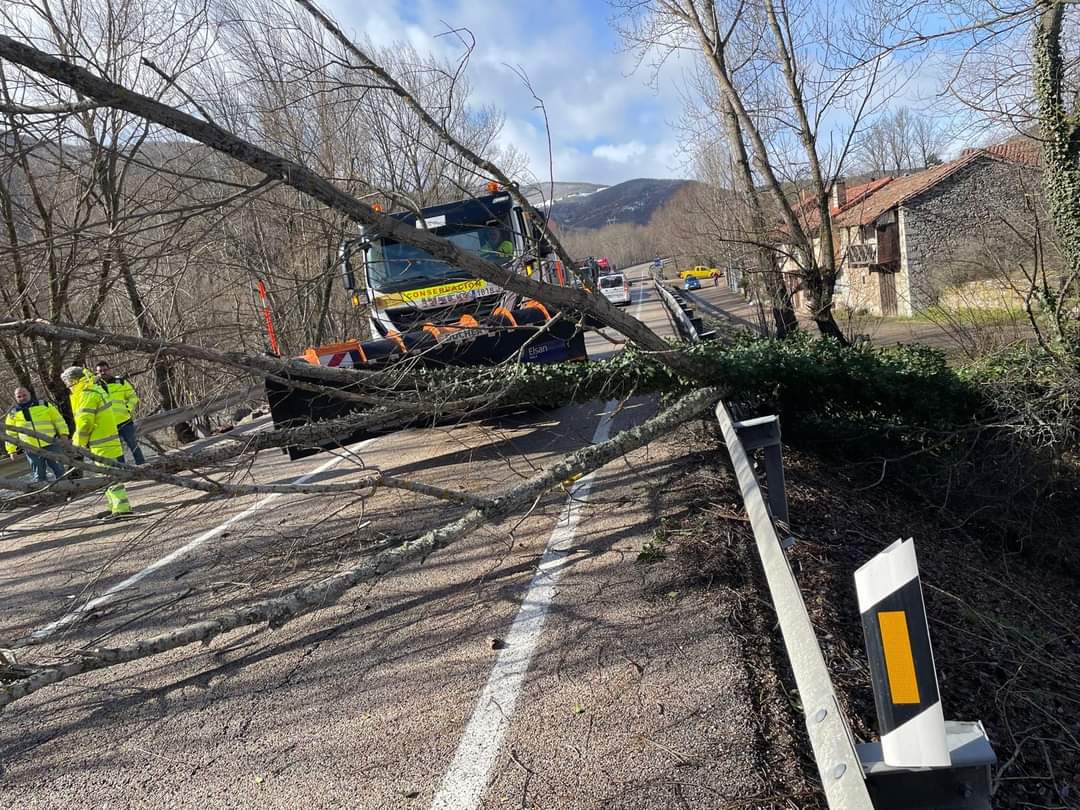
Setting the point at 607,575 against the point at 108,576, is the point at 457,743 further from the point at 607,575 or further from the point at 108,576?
the point at 108,576

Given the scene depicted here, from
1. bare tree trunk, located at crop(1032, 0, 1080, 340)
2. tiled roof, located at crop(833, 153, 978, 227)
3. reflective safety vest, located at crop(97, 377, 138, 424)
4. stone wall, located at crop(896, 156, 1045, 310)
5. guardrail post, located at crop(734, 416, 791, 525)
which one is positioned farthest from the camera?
tiled roof, located at crop(833, 153, 978, 227)

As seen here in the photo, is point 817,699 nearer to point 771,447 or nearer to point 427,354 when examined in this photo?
point 771,447

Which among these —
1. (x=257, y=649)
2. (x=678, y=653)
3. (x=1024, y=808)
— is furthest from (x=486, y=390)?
(x=1024, y=808)

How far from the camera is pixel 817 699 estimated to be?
168 cm

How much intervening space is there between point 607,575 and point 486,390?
2180 mm

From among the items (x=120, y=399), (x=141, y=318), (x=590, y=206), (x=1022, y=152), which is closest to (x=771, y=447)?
(x=141, y=318)

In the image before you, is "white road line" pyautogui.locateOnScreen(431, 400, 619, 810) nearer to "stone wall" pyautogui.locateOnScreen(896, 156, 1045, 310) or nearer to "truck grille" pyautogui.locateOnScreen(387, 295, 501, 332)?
"truck grille" pyautogui.locateOnScreen(387, 295, 501, 332)

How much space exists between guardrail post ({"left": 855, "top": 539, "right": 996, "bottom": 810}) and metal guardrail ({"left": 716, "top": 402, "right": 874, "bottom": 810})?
83 millimetres

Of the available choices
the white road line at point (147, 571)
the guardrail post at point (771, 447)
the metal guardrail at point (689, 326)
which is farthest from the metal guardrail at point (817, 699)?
the metal guardrail at point (689, 326)

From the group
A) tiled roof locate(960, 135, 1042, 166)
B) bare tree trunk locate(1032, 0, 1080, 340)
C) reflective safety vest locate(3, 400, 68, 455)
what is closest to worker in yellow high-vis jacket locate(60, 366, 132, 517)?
reflective safety vest locate(3, 400, 68, 455)

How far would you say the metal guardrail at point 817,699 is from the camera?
1.42 m

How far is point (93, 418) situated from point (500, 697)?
6.49 metres

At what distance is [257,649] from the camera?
3840 mm

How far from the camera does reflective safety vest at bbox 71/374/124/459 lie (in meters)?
7.27
